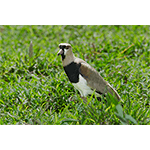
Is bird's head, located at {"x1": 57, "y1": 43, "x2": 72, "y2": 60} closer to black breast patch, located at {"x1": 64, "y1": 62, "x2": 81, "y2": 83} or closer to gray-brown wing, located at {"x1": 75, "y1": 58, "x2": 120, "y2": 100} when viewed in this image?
black breast patch, located at {"x1": 64, "y1": 62, "x2": 81, "y2": 83}

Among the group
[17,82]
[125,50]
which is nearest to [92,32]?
[125,50]

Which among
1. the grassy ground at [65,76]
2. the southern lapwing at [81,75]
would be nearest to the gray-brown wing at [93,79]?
the southern lapwing at [81,75]

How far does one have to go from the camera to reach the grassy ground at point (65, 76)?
2818 millimetres

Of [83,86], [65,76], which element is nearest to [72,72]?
[83,86]

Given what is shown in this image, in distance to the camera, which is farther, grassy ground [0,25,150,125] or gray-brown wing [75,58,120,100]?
gray-brown wing [75,58,120,100]

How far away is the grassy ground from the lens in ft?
9.25

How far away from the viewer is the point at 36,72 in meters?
4.34

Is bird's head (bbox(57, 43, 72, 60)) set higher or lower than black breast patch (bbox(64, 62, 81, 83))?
higher

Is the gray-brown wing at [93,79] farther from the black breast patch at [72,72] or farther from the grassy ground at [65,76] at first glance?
the grassy ground at [65,76]

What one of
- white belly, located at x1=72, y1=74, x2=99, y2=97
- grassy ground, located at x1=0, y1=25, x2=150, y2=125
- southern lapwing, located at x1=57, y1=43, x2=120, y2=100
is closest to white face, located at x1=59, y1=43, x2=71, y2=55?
southern lapwing, located at x1=57, y1=43, x2=120, y2=100

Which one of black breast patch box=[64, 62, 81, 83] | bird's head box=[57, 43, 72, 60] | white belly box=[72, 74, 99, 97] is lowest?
white belly box=[72, 74, 99, 97]

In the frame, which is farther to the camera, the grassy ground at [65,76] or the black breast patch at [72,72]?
the black breast patch at [72,72]

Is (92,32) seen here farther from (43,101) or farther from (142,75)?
(43,101)

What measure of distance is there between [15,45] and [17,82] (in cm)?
165
